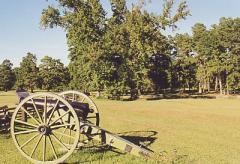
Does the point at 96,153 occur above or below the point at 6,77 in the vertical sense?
below

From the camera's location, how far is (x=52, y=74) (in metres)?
104

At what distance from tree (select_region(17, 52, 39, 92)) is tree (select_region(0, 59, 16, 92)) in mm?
9199

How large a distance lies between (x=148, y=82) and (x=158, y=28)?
9.18m

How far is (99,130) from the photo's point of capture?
1230 cm

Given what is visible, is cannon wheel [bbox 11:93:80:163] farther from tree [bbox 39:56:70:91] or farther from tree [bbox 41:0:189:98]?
tree [bbox 39:56:70:91]

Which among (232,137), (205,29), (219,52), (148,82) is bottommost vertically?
(232,137)

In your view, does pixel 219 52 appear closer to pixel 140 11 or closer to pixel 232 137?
pixel 140 11

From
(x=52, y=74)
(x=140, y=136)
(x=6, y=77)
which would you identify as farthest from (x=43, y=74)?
(x=140, y=136)

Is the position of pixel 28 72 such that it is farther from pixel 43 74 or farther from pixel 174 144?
pixel 174 144

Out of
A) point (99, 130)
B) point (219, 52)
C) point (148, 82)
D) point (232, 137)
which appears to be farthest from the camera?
point (219, 52)

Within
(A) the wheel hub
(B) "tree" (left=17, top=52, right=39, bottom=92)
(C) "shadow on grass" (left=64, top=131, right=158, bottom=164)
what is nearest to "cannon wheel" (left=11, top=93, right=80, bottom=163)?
(A) the wheel hub

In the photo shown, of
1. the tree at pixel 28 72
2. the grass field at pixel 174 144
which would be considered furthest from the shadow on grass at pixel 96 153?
the tree at pixel 28 72

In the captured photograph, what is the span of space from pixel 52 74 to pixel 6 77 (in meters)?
27.0

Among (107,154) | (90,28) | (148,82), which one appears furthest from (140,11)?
(107,154)
